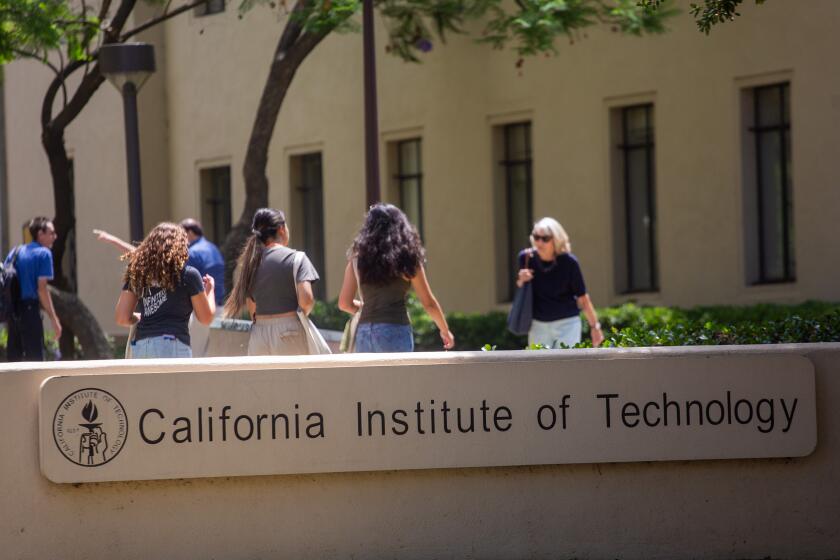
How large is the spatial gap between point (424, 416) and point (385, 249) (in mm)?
2197

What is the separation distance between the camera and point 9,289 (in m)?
13.1

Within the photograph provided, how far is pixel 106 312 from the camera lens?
24.6 metres

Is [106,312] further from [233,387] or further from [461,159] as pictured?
[233,387]

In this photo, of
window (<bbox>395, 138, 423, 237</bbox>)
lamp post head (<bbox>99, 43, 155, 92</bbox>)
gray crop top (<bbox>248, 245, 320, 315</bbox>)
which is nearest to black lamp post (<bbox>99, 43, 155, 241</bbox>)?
lamp post head (<bbox>99, 43, 155, 92</bbox>)

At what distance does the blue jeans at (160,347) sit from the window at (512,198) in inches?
382

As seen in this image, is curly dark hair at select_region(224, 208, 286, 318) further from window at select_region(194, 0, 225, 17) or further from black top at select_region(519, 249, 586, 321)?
window at select_region(194, 0, 225, 17)

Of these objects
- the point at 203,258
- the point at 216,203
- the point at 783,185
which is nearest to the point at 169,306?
the point at 203,258

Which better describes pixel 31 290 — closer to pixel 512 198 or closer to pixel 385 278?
pixel 385 278

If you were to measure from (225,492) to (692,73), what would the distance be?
1004 cm

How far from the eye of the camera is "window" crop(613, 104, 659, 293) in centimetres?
1712

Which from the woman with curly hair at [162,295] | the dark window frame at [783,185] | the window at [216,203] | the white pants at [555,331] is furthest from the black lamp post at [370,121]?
the window at [216,203]

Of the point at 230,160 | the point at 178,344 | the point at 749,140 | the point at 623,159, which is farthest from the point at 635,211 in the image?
the point at 178,344

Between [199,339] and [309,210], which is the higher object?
[309,210]

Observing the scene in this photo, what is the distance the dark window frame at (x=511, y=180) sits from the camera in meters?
18.4
